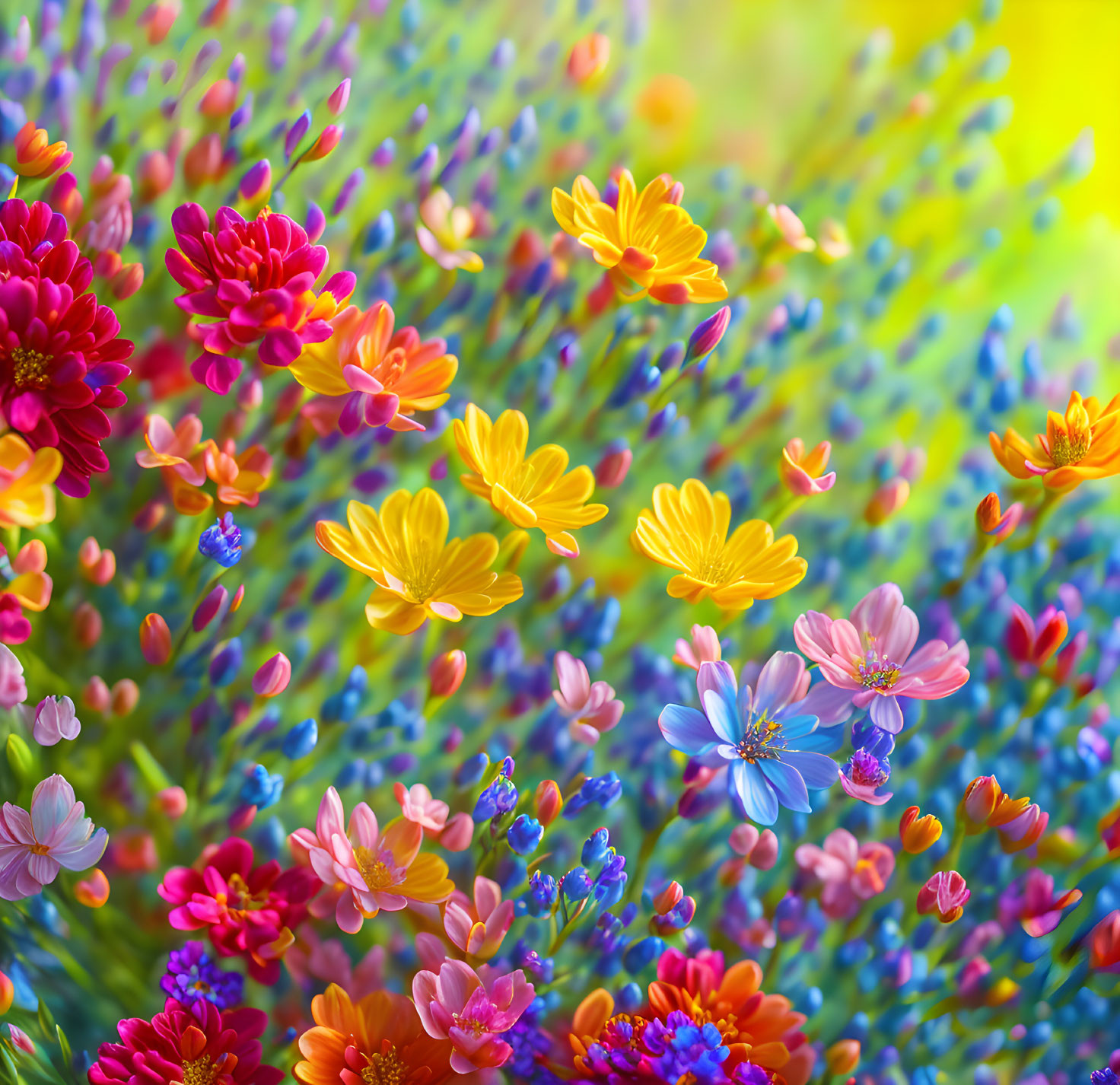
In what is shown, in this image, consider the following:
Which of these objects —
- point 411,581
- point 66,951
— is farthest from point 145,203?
point 66,951

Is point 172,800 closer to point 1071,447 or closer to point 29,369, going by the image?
point 29,369

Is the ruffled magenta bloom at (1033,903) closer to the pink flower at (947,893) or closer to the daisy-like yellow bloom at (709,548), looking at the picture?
the pink flower at (947,893)

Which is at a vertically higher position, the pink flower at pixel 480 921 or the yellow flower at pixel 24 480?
the yellow flower at pixel 24 480

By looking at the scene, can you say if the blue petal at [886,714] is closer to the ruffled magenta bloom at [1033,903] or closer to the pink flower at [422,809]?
the ruffled magenta bloom at [1033,903]

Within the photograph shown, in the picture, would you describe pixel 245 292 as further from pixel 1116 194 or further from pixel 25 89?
pixel 1116 194

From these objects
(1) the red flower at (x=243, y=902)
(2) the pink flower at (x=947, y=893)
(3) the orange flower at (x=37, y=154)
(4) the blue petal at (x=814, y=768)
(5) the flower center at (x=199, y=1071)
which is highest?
(3) the orange flower at (x=37, y=154)

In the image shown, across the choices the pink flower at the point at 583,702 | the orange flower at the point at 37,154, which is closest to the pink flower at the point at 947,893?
the pink flower at the point at 583,702
